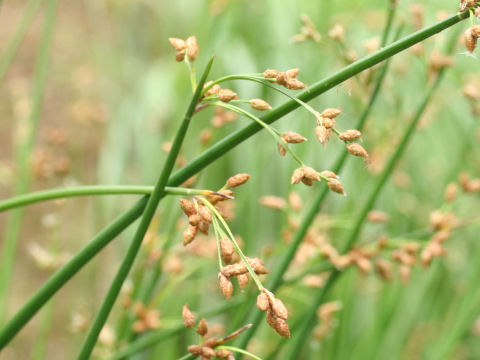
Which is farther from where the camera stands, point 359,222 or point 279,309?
point 359,222

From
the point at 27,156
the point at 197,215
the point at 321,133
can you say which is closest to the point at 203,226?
the point at 197,215

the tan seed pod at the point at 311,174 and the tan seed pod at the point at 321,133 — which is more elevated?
the tan seed pod at the point at 321,133

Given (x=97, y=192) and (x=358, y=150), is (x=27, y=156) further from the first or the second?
(x=358, y=150)

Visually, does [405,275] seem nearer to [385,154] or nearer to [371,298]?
[385,154]

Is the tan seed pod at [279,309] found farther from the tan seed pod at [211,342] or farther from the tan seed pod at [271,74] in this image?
the tan seed pod at [271,74]

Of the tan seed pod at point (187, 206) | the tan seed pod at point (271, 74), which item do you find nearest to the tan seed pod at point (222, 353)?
the tan seed pod at point (187, 206)

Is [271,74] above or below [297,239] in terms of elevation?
above

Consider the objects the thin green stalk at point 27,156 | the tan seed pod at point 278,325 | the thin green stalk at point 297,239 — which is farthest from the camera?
the thin green stalk at point 27,156

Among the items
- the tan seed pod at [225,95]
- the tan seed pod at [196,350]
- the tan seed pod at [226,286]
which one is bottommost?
the tan seed pod at [196,350]
